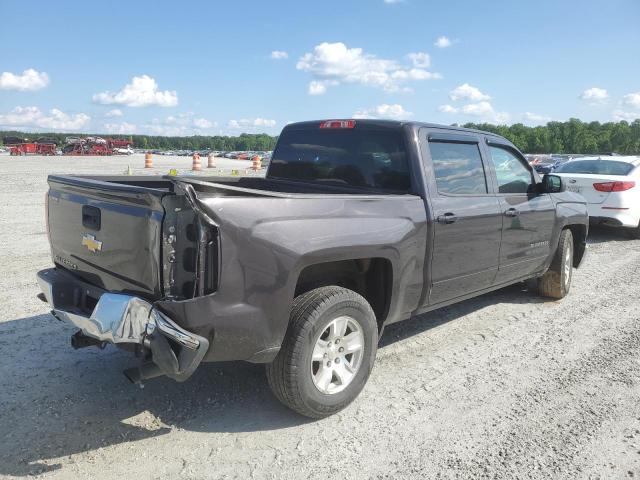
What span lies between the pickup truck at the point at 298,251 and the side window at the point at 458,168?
2 cm

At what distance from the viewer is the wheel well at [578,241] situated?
6449 mm

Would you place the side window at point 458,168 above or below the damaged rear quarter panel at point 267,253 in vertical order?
above

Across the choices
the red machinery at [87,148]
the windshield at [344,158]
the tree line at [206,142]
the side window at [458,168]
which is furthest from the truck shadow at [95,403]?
the tree line at [206,142]

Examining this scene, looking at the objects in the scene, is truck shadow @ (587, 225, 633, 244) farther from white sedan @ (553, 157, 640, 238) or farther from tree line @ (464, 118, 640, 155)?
tree line @ (464, 118, 640, 155)

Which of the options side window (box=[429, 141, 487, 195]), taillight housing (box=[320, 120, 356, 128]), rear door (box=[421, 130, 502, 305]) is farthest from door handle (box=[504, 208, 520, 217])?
taillight housing (box=[320, 120, 356, 128])

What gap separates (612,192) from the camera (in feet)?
30.7

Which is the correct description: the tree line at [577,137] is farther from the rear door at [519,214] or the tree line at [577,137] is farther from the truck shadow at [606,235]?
the rear door at [519,214]

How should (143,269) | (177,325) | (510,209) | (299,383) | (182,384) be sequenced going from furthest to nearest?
(510,209)
(182,384)
(299,383)
(143,269)
(177,325)

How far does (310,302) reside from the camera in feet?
10.2

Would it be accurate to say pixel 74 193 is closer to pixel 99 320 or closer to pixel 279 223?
pixel 99 320

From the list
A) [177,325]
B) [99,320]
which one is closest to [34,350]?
[99,320]

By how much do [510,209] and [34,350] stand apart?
429 cm

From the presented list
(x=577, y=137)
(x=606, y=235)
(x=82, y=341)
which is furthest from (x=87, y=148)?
(x=577, y=137)

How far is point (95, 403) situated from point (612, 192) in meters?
9.30
